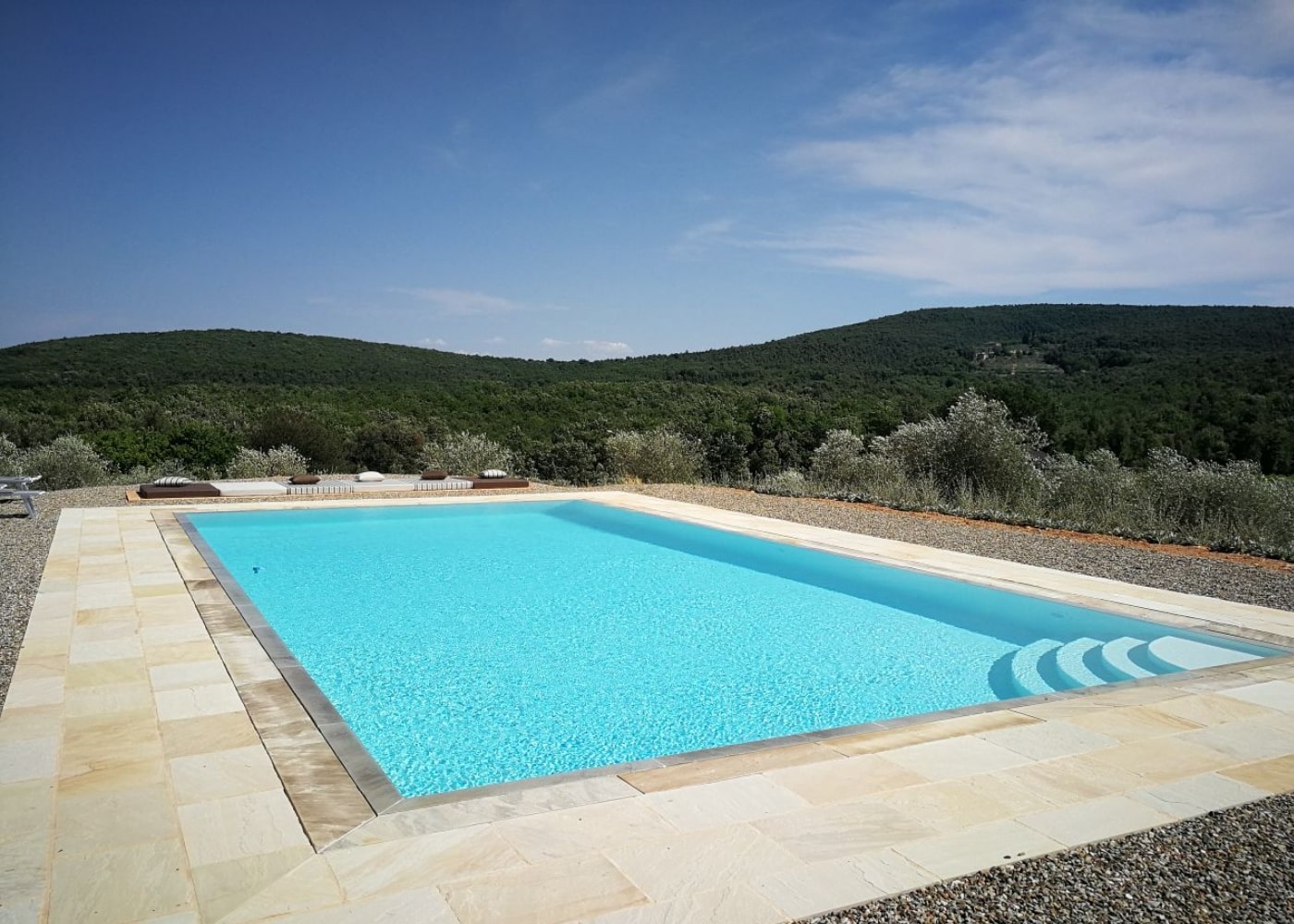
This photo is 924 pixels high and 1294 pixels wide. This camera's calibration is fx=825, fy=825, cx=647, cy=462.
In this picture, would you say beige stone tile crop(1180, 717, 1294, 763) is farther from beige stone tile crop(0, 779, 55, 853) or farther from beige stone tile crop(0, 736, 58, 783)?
beige stone tile crop(0, 736, 58, 783)

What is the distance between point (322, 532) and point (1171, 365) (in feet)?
76.7

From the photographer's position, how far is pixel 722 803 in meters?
2.37

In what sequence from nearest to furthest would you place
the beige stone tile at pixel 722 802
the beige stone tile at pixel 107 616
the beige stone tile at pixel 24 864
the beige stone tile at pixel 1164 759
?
the beige stone tile at pixel 24 864 < the beige stone tile at pixel 722 802 < the beige stone tile at pixel 1164 759 < the beige stone tile at pixel 107 616

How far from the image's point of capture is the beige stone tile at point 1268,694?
331 centimetres

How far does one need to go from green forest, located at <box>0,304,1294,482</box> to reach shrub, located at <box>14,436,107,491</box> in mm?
1781

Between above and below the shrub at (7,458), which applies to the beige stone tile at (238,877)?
below

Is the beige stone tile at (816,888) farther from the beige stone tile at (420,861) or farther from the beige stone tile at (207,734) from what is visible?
the beige stone tile at (207,734)

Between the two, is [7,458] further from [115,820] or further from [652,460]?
[115,820]

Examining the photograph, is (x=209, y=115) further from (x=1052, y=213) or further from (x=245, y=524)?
(x=1052, y=213)

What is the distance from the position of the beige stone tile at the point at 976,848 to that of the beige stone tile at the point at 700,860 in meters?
0.33

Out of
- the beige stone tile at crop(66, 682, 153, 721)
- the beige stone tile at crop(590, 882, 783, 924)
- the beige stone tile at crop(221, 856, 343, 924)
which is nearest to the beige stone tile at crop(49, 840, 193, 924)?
the beige stone tile at crop(221, 856, 343, 924)

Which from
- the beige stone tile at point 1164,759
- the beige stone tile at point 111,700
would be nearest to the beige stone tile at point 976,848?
the beige stone tile at point 1164,759

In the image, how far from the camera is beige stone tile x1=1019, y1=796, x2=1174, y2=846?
7.22 feet

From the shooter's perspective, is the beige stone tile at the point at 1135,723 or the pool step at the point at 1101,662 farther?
the pool step at the point at 1101,662
